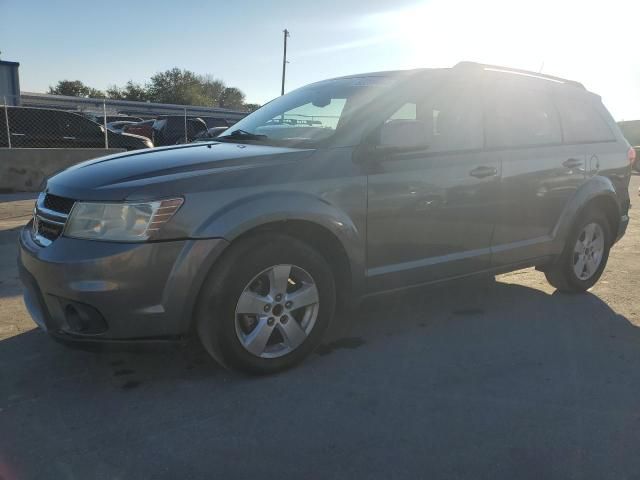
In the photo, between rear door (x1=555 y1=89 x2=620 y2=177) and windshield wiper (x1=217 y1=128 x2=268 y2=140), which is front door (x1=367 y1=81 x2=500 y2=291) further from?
rear door (x1=555 y1=89 x2=620 y2=177)

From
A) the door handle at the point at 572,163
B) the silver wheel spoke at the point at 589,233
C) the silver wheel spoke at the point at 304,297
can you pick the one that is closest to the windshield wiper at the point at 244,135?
the silver wheel spoke at the point at 304,297

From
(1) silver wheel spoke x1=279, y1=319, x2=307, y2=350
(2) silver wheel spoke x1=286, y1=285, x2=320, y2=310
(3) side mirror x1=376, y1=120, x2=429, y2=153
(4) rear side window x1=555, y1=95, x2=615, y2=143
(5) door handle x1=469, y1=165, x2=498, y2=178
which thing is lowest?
(1) silver wheel spoke x1=279, y1=319, x2=307, y2=350

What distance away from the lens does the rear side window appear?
4.68 metres

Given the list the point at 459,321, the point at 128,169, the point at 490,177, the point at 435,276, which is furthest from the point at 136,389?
the point at 490,177

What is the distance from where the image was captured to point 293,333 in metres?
3.21

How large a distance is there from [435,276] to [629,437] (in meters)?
1.53

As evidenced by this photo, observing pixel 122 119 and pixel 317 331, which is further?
pixel 122 119

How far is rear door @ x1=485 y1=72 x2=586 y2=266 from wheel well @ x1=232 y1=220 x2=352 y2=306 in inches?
53.3

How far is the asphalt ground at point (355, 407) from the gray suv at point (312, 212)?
0.30 meters

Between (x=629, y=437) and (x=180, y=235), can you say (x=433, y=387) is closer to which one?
(x=629, y=437)

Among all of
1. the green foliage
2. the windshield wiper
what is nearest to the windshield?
the windshield wiper

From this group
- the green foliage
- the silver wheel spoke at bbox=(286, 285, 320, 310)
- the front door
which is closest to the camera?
the silver wheel spoke at bbox=(286, 285, 320, 310)

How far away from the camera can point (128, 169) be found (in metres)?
3.02

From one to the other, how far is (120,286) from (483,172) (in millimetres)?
2542
